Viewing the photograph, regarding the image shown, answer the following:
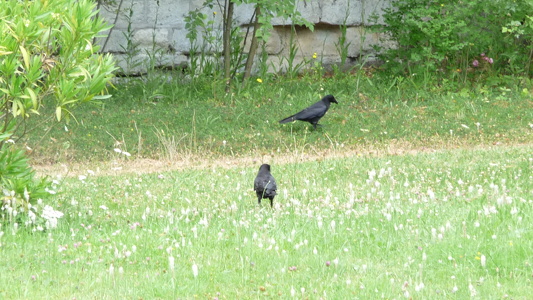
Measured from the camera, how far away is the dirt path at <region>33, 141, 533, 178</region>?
10.5 meters

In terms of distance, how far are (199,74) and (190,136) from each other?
377cm

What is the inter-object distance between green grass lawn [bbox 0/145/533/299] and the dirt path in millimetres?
2512

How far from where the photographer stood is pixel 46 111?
45.5 feet

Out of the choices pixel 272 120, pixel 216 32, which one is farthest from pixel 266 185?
pixel 216 32

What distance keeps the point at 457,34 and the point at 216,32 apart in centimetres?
522

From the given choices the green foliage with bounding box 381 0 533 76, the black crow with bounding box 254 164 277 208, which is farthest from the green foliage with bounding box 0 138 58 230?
the green foliage with bounding box 381 0 533 76

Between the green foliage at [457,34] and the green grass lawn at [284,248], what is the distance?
309 inches

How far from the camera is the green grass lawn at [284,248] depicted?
15.0 ft

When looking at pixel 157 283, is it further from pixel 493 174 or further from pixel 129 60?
pixel 129 60

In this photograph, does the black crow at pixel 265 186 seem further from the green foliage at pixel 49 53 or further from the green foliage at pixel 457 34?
the green foliage at pixel 457 34

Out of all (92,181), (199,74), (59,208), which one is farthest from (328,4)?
(59,208)

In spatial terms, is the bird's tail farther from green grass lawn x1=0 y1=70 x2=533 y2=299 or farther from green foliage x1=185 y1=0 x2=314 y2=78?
green foliage x1=185 y1=0 x2=314 y2=78

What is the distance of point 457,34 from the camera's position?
16.0 m

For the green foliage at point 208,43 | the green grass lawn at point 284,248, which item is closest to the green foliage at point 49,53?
the green grass lawn at point 284,248
